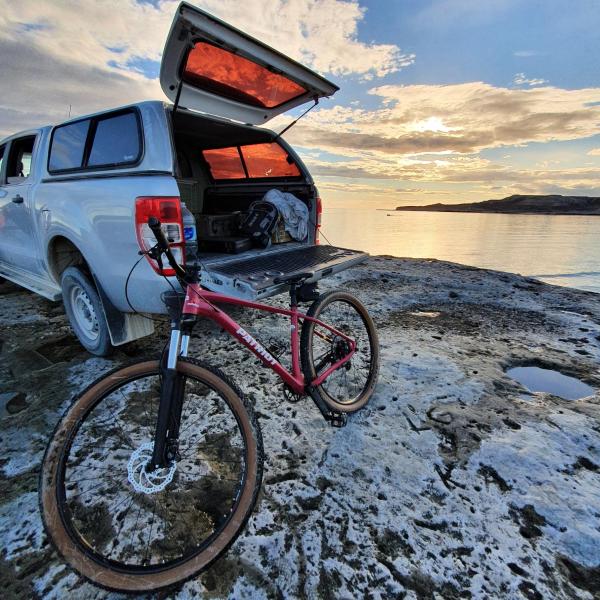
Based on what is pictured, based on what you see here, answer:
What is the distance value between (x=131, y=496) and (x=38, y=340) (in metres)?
2.75

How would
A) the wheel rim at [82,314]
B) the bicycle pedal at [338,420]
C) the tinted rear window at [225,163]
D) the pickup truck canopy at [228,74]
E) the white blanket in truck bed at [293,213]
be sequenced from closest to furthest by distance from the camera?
the bicycle pedal at [338,420]
the pickup truck canopy at [228,74]
the wheel rim at [82,314]
the white blanket in truck bed at [293,213]
the tinted rear window at [225,163]

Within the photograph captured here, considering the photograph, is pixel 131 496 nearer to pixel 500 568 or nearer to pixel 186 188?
pixel 500 568

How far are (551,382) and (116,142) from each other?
4411 millimetres

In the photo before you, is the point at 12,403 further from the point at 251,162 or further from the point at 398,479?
the point at 251,162

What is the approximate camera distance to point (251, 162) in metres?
5.05

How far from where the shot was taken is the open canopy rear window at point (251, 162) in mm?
4633

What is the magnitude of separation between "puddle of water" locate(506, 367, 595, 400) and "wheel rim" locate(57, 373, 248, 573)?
2.68 metres

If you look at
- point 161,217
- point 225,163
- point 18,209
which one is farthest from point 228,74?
point 18,209

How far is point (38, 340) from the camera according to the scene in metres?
3.75

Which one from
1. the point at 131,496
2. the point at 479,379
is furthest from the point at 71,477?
the point at 479,379

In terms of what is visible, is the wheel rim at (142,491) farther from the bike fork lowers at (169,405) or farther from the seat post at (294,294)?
the seat post at (294,294)

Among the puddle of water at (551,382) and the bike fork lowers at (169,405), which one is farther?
the puddle of water at (551,382)

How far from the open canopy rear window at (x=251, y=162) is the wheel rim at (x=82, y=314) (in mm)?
2909

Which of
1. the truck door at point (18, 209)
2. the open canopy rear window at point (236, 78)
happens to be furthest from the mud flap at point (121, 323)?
the open canopy rear window at point (236, 78)
